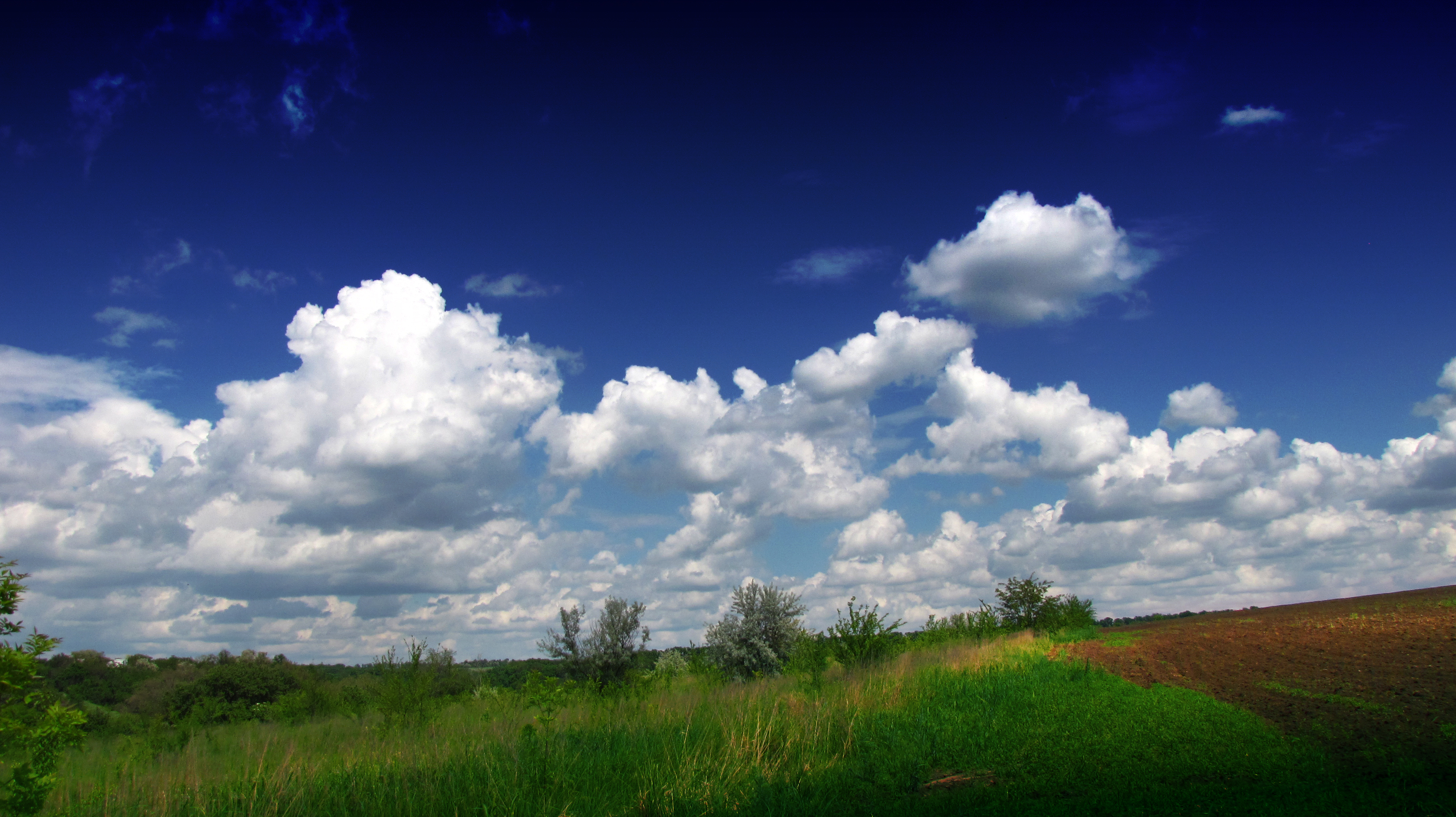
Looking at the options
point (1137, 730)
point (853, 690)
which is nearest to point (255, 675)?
point (853, 690)

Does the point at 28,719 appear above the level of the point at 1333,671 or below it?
above

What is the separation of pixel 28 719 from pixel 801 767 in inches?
307

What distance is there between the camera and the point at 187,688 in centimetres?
3222

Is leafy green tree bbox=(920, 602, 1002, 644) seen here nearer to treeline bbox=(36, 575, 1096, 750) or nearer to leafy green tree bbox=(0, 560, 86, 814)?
treeline bbox=(36, 575, 1096, 750)

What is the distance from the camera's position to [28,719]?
18.0ft

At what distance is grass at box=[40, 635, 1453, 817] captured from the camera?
6.80 m

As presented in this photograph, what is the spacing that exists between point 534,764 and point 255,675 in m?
35.8

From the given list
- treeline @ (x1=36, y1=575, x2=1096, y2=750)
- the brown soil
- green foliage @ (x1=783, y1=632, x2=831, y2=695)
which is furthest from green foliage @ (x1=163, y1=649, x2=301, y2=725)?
the brown soil

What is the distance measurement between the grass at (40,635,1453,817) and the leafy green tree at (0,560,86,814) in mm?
1953

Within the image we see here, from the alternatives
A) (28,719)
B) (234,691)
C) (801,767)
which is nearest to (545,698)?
(801,767)

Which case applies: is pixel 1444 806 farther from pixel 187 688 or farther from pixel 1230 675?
pixel 187 688

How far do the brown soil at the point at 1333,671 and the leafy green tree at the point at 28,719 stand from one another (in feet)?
39.7

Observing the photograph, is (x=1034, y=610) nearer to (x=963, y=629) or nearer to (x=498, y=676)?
(x=963, y=629)

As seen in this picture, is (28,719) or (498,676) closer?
(28,719)
